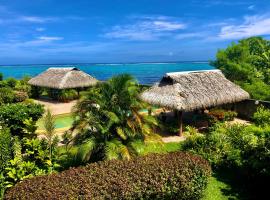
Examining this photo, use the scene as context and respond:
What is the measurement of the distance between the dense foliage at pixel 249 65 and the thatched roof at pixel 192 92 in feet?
8.17

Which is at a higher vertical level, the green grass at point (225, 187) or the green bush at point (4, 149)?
the green bush at point (4, 149)

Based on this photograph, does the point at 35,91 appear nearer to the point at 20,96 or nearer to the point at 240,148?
the point at 20,96

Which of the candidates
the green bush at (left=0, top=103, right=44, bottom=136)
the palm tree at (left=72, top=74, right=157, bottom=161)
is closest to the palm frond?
the palm tree at (left=72, top=74, right=157, bottom=161)

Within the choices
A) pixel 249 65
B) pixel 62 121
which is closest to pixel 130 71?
pixel 249 65

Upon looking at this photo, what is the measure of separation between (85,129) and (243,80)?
20001mm

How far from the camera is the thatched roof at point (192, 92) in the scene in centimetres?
1631

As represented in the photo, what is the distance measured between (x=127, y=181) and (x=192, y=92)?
34.2ft

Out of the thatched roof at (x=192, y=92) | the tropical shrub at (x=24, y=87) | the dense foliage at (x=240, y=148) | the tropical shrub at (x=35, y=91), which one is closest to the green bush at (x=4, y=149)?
Answer: the dense foliage at (x=240, y=148)

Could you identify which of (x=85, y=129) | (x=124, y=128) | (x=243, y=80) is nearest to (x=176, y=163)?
(x=124, y=128)

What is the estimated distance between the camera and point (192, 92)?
16969 millimetres

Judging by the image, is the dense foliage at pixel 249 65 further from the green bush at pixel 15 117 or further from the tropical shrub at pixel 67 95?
the green bush at pixel 15 117

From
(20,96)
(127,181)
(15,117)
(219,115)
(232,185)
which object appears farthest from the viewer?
(20,96)

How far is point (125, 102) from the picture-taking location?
10828 millimetres

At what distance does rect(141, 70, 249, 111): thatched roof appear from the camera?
642 inches
